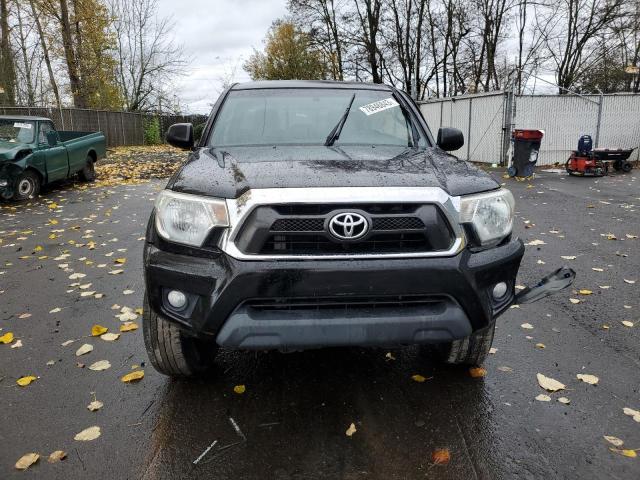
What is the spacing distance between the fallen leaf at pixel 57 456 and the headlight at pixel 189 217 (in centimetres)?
117

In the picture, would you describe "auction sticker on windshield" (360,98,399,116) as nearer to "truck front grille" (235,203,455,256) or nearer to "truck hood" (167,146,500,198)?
"truck hood" (167,146,500,198)

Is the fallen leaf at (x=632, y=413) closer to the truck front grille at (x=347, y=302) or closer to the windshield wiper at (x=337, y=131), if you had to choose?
the truck front grille at (x=347, y=302)

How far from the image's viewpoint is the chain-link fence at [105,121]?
21.6 meters

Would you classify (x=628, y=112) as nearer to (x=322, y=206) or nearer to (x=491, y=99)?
(x=491, y=99)

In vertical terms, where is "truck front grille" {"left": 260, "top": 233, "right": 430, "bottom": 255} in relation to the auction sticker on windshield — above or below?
below

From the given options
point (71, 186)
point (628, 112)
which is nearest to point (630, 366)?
point (71, 186)

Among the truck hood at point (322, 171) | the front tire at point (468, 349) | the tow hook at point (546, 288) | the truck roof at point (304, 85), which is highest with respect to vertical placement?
the truck roof at point (304, 85)

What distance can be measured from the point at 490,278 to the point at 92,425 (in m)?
2.21

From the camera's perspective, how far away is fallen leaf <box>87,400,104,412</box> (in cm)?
281

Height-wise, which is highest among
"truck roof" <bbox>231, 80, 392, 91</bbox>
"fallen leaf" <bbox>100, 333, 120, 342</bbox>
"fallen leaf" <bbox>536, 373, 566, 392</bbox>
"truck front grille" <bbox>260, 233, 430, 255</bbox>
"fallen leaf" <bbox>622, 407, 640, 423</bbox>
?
"truck roof" <bbox>231, 80, 392, 91</bbox>

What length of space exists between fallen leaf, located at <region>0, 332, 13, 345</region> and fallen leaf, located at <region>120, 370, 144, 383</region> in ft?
4.02

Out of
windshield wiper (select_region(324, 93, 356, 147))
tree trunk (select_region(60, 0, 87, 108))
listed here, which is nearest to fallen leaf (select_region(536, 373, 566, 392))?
windshield wiper (select_region(324, 93, 356, 147))

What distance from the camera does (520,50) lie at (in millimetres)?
32344

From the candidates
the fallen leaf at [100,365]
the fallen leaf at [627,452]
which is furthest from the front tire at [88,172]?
the fallen leaf at [627,452]
